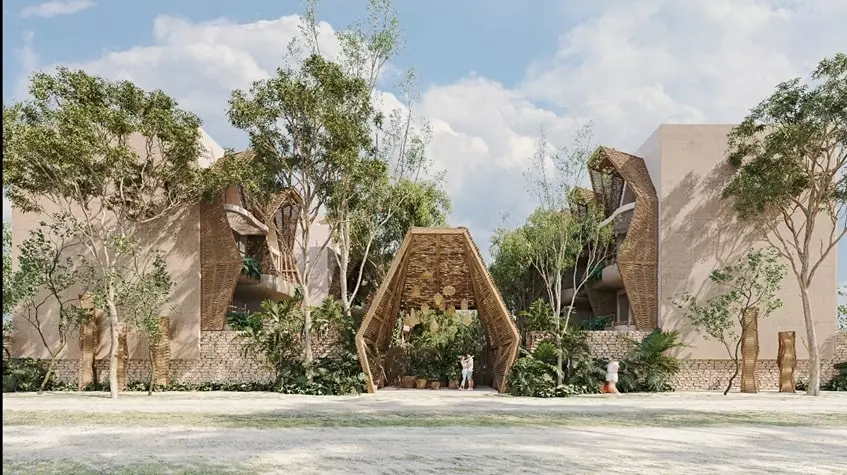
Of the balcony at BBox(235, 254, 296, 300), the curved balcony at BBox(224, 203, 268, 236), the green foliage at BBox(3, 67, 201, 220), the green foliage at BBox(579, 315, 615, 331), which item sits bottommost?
the green foliage at BBox(579, 315, 615, 331)

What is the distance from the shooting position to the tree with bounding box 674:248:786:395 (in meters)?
21.5

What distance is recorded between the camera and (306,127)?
2089 centimetres

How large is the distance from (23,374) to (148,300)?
170 inches

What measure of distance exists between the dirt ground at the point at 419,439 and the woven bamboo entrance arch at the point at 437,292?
9.12 ft

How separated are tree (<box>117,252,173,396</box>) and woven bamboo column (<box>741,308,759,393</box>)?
15.0 m

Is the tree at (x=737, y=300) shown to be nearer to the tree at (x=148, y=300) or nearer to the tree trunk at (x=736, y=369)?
the tree trunk at (x=736, y=369)

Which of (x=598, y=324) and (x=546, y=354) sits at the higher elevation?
(x=598, y=324)

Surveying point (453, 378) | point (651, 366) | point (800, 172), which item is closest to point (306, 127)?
point (453, 378)

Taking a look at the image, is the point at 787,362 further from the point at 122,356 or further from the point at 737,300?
the point at 122,356

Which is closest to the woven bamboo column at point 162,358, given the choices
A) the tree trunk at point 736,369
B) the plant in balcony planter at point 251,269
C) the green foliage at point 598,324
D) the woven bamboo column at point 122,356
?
the woven bamboo column at point 122,356

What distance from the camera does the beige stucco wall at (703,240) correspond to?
22.9m

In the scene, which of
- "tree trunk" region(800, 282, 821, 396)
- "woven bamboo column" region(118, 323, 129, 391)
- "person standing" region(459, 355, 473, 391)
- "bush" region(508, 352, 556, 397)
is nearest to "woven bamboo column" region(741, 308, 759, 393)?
Answer: "tree trunk" region(800, 282, 821, 396)

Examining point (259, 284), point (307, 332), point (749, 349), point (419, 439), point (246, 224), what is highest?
point (246, 224)

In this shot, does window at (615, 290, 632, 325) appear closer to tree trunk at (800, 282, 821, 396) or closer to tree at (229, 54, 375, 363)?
tree trunk at (800, 282, 821, 396)
